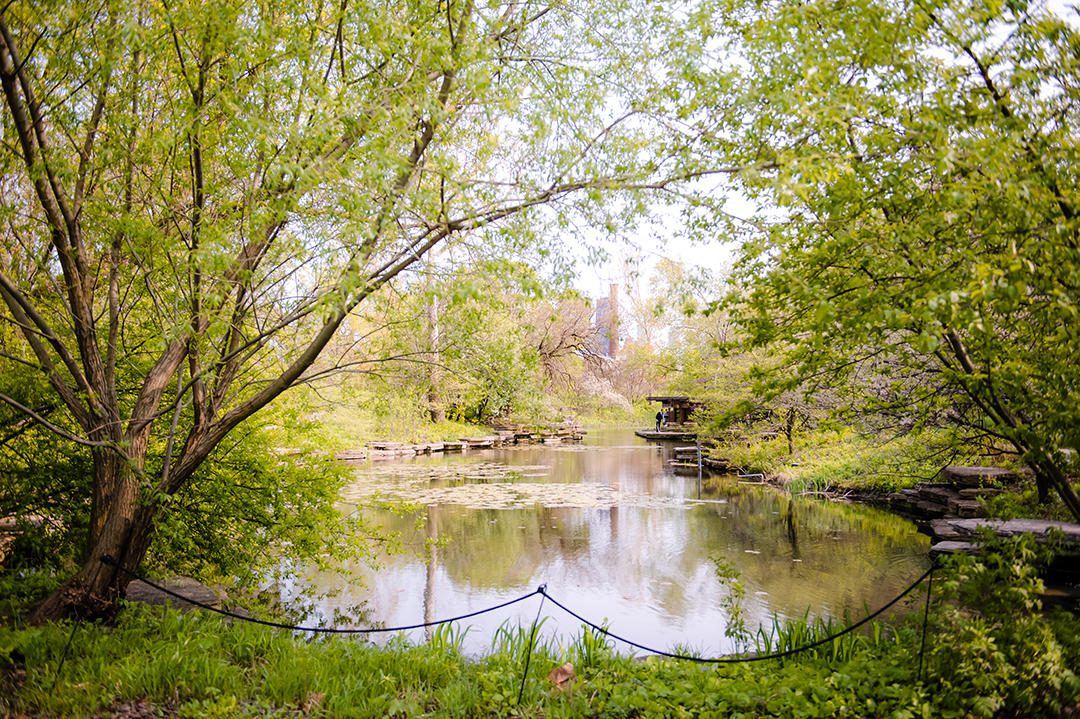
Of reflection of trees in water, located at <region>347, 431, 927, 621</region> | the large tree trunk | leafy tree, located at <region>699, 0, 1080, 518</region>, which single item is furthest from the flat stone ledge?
leafy tree, located at <region>699, 0, 1080, 518</region>

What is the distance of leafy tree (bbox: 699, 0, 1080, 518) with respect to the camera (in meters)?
3.28

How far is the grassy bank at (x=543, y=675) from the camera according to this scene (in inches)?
145

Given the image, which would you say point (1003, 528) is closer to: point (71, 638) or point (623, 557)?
point (623, 557)

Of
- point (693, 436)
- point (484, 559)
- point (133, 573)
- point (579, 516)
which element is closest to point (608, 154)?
point (133, 573)

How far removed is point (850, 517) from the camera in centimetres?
1228

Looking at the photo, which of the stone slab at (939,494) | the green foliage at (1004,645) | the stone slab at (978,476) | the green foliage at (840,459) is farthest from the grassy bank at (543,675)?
the stone slab at (939,494)

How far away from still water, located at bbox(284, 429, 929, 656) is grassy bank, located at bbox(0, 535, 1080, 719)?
1.36 metres

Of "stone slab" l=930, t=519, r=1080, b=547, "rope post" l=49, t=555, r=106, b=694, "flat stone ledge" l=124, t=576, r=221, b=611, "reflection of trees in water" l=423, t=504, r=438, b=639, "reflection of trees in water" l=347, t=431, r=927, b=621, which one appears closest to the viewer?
"rope post" l=49, t=555, r=106, b=694

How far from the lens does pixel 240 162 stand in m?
4.93

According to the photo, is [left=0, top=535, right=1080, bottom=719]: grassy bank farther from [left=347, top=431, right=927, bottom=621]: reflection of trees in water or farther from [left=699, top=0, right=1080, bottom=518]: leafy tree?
[left=347, top=431, right=927, bottom=621]: reflection of trees in water

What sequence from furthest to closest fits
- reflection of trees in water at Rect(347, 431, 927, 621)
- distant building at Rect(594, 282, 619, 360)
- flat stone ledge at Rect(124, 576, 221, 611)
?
reflection of trees in water at Rect(347, 431, 927, 621), flat stone ledge at Rect(124, 576, 221, 611), distant building at Rect(594, 282, 619, 360)

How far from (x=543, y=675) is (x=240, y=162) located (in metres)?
4.37

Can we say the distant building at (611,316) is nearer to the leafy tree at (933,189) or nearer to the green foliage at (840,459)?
the leafy tree at (933,189)

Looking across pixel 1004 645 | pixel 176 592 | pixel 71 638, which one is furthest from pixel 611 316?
pixel 176 592
